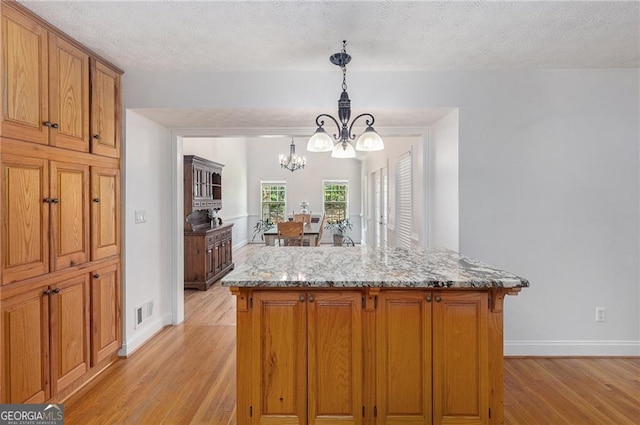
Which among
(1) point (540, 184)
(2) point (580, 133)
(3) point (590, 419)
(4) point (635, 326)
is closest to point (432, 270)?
(3) point (590, 419)

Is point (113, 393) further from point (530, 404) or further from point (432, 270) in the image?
point (530, 404)

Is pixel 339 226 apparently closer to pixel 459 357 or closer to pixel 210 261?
pixel 210 261

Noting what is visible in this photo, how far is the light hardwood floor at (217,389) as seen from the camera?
218cm

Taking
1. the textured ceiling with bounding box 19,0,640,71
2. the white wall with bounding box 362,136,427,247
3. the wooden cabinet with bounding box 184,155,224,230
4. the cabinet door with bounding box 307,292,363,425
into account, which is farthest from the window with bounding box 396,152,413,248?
the wooden cabinet with bounding box 184,155,224,230

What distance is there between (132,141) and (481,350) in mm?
3094

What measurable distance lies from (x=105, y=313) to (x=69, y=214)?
0.86 m

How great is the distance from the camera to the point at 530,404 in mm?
2322

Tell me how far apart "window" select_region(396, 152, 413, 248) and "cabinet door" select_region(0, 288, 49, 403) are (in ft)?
11.9

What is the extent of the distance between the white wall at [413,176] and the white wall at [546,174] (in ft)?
2.39

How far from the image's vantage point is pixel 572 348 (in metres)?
3.03

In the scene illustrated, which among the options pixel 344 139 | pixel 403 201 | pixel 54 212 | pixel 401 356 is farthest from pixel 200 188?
pixel 401 356

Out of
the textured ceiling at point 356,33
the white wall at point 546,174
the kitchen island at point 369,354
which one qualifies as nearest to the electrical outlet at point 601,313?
the white wall at point 546,174

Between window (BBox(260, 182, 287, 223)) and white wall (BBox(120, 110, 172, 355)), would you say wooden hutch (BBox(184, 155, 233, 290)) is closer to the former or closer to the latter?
white wall (BBox(120, 110, 172, 355))

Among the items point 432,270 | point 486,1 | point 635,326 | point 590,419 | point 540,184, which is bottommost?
point 590,419
